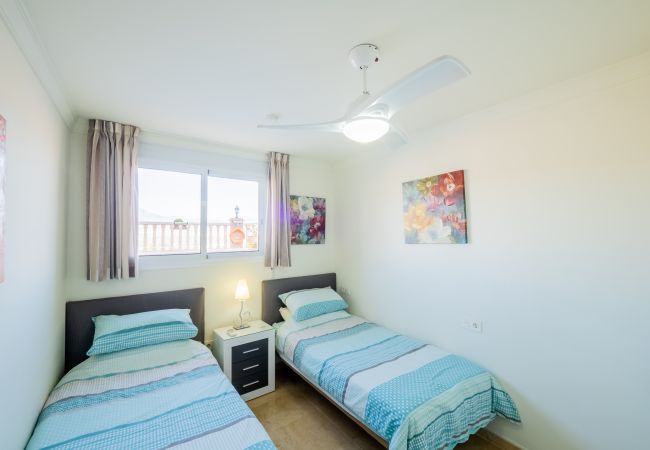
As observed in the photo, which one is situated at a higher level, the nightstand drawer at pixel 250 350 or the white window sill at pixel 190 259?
the white window sill at pixel 190 259

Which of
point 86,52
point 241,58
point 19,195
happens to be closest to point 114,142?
point 86,52

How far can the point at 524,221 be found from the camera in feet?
6.66

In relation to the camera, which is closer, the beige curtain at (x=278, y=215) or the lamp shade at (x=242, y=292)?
the lamp shade at (x=242, y=292)

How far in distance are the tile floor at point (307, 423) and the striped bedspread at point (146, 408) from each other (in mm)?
721

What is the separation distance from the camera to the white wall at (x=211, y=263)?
7.72 feet

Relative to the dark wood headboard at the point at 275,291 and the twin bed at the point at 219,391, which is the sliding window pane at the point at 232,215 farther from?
the twin bed at the point at 219,391

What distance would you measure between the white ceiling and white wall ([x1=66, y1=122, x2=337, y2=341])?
1.98ft

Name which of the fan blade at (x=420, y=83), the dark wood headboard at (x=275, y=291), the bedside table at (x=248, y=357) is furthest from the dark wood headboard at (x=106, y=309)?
the fan blade at (x=420, y=83)

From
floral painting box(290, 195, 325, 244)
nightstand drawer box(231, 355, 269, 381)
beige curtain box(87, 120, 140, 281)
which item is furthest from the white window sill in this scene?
nightstand drawer box(231, 355, 269, 381)

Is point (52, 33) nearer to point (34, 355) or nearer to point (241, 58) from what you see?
point (241, 58)

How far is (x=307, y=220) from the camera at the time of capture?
364 centimetres

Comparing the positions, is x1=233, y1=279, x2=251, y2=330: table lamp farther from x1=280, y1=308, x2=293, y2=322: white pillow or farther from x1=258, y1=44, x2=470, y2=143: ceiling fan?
x1=258, y1=44, x2=470, y2=143: ceiling fan

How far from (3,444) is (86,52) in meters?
1.90

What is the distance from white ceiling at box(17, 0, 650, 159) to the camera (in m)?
1.26
